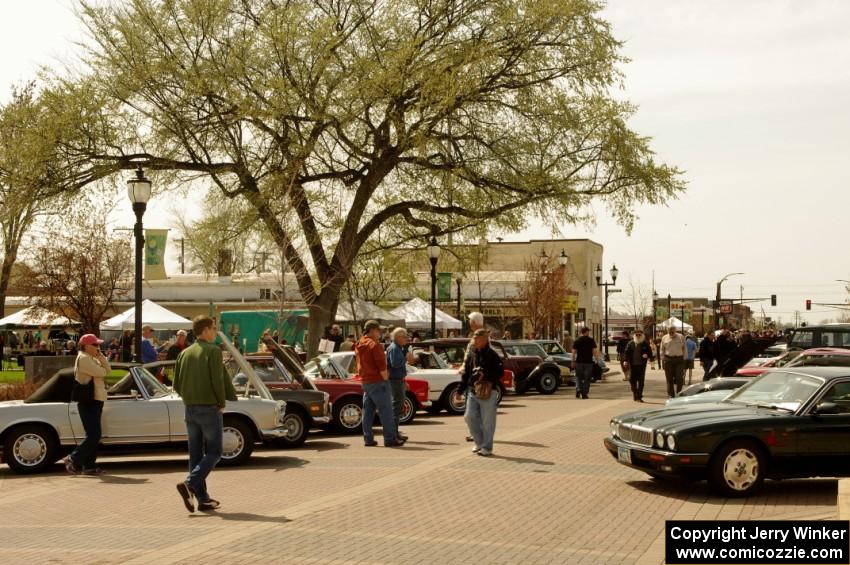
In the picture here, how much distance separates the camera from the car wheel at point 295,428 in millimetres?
17156

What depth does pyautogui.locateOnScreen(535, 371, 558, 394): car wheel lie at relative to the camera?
32.0 meters

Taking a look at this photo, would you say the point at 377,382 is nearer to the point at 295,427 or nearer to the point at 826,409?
the point at 295,427

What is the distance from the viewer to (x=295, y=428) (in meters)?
17.2

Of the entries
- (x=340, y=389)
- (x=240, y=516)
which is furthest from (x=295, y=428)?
(x=240, y=516)

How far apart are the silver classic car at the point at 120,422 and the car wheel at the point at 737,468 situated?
607 centimetres

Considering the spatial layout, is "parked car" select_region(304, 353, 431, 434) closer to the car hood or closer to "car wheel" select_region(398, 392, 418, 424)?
"car wheel" select_region(398, 392, 418, 424)

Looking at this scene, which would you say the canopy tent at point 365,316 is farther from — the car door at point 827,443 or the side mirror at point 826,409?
the car door at point 827,443

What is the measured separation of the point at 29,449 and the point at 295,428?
4079 millimetres

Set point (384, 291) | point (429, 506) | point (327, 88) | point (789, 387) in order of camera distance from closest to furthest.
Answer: point (429, 506) < point (789, 387) < point (327, 88) < point (384, 291)

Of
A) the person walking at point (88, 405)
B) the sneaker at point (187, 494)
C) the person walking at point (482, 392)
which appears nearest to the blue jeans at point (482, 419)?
the person walking at point (482, 392)

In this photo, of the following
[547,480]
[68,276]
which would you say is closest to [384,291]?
[68,276]

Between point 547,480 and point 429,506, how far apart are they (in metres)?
2.26

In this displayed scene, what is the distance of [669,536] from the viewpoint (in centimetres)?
825

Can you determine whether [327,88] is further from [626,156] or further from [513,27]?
[626,156]
